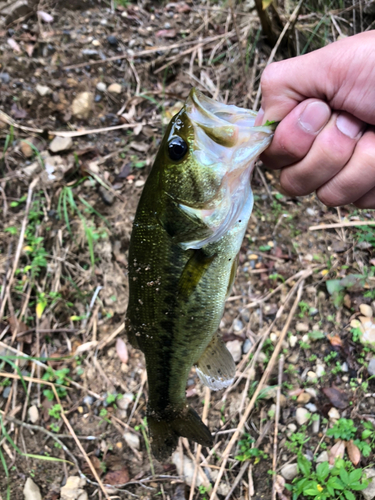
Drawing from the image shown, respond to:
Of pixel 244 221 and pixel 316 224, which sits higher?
pixel 244 221

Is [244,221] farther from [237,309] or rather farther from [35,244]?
[35,244]

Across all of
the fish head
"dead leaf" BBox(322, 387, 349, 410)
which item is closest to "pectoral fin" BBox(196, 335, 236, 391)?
the fish head

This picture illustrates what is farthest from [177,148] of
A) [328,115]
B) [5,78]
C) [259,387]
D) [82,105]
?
[5,78]

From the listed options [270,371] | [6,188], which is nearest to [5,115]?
[6,188]

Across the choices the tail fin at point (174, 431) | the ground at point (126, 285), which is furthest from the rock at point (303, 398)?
the tail fin at point (174, 431)

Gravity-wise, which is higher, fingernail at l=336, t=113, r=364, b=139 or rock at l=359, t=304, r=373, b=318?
fingernail at l=336, t=113, r=364, b=139

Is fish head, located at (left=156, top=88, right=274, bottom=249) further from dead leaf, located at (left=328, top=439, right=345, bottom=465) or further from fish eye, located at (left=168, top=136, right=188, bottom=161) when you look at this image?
dead leaf, located at (left=328, top=439, right=345, bottom=465)

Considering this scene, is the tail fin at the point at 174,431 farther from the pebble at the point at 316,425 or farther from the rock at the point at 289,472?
the pebble at the point at 316,425

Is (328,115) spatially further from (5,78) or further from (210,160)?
(5,78)
